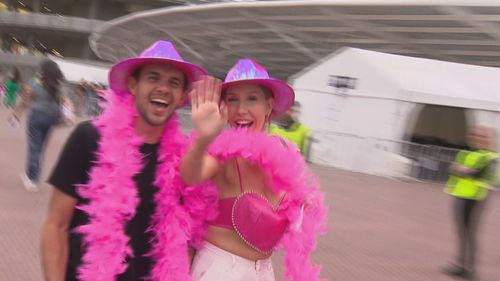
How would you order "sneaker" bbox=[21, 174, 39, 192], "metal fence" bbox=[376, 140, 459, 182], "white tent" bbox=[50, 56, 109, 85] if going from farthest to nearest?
"white tent" bbox=[50, 56, 109, 85], "metal fence" bbox=[376, 140, 459, 182], "sneaker" bbox=[21, 174, 39, 192]

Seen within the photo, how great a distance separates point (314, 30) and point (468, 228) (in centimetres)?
2133

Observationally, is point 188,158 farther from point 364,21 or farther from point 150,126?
point 364,21

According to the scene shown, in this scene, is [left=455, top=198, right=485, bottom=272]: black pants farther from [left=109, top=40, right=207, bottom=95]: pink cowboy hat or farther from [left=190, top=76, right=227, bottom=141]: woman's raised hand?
[left=190, top=76, right=227, bottom=141]: woman's raised hand

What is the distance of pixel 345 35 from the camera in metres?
26.7

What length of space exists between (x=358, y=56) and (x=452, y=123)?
15.9 ft

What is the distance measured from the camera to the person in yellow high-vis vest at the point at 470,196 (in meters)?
6.23

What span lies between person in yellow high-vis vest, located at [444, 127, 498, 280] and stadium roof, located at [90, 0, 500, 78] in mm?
12965

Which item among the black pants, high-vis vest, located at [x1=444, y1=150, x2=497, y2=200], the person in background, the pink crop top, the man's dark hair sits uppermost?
the man's dark hair

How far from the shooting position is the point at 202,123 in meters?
1.85

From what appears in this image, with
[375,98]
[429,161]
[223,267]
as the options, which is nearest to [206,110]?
[223,267]

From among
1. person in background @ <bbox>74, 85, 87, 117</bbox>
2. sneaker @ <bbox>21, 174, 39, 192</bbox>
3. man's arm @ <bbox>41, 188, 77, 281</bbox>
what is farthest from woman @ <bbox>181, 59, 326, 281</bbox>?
person in background @ <bbox>74, 85, 87, 117</bbox>

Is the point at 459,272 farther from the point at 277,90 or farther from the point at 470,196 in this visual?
the point at 277,90

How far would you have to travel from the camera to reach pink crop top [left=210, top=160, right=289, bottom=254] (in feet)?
7.03

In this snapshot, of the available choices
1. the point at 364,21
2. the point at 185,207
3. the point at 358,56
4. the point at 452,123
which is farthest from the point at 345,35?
the point at 185,207
